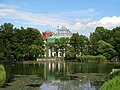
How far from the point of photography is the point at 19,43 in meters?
71.0

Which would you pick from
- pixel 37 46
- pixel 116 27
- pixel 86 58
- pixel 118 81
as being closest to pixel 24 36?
pixel 37 46

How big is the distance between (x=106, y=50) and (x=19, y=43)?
20290mm

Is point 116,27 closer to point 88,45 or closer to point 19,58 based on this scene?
point 88,45

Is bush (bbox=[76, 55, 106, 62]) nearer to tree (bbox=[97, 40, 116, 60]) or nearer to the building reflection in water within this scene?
tree (bbox=[97, 40, 116, 60])

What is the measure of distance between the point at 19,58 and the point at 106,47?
2049cm

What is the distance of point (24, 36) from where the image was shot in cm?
7256

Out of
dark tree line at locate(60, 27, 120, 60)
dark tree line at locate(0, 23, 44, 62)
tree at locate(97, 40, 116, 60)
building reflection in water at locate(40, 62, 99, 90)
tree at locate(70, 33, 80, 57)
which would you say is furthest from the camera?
tree at locate(70, 33, 80, 57)

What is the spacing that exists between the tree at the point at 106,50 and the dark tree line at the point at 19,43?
14.5 meters

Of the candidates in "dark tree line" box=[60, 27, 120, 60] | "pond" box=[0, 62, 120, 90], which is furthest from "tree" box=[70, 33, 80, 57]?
"pond" box=[0, 62, 120, 90]

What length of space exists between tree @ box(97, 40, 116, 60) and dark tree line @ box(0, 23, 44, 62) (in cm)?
1448

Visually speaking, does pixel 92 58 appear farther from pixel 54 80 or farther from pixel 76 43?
pixel 54 80

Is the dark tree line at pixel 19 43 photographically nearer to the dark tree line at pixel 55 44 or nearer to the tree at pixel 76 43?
the dark tree line at pixel 55 44

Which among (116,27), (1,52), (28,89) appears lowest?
(28,89)

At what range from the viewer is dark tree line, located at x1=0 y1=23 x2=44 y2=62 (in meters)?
67.4
